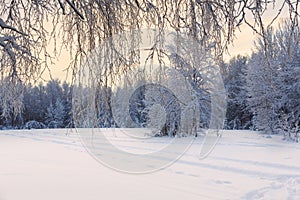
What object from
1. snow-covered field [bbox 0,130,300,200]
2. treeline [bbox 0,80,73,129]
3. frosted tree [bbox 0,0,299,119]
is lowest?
snow-covered field [bbox 0,130,300,200]

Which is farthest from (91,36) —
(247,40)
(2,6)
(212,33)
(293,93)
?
(293,93)

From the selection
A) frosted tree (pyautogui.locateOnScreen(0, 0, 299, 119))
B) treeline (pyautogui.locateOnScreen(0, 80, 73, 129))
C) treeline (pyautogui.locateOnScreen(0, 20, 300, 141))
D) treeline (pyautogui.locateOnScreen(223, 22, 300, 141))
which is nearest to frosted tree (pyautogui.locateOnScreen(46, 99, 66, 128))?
treeline (pyautogui.locateOnScreen(0, 20, 300, 141))

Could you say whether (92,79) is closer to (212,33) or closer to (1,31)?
(212,33)

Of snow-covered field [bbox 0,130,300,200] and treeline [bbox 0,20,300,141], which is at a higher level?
treeline [bbox 0,20,300,141]

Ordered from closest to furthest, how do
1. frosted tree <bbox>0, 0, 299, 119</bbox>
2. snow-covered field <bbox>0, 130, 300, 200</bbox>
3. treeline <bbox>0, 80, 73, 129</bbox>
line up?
frosted tree <bbox>0, 0, 299, 119</bbox>, treeline <bbox>0, 80, 73, 129</bbox>, snow-covered field <bbox>0, 130, 300, 200</bbox>

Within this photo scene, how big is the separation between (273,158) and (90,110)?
739 cm

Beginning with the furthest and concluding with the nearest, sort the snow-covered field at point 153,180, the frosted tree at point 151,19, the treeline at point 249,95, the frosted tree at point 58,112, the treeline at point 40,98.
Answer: the frosted tree at point 58,112, the snow-covered field at point 153,180, the treeline at point 40,98, the treeline at point 249,95, the frosted tree at point 151,19

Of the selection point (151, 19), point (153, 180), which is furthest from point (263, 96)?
point (151, 19)

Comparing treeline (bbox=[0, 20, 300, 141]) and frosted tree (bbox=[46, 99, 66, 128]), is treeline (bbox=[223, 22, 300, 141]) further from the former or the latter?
frosted tree (bbox=[46, 99, 66, 128])

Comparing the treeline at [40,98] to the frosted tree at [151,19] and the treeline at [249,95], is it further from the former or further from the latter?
the frosted tree at [151,19]

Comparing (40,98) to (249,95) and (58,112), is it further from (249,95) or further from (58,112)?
(249,95)

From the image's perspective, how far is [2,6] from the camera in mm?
2029

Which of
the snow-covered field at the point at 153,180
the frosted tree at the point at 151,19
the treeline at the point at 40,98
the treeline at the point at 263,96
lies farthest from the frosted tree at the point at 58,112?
the treeline at the point at 263,96

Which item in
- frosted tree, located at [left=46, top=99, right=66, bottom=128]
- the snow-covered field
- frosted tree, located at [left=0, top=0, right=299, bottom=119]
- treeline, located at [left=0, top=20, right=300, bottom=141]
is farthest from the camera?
frosted tree, located at [left=46, top=99, right=66, bottom=128]
